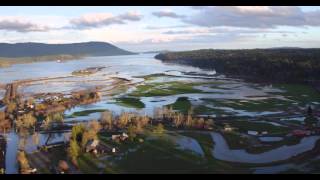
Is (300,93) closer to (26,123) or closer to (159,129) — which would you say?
(159,129)

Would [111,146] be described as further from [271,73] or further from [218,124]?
[271,73]

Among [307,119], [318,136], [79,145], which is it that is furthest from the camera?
[307,119]

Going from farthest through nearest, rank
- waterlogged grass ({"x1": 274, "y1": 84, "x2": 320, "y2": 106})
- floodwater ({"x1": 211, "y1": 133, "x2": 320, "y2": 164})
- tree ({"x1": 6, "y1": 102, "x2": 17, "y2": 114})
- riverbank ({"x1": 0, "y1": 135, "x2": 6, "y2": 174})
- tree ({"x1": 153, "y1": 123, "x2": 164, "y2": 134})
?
waterlogged grass ({"x1": 274, "y1": 84, "x2": 320, "y2": 106}) < tree ({"x1": 6, "y1": 102, "x2": 17, "y2": 114}) < tree ({"x1": 153, "y1": 123, "x2": 164, "y2": 134}) < floodwater ({"x1": 211, "y1": 133, "x2": 320, "y2": 164}) < riverbank ({"x1": 0, "y1": 135, "x2": 6, "y2": 174})

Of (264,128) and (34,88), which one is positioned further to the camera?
(34,88)

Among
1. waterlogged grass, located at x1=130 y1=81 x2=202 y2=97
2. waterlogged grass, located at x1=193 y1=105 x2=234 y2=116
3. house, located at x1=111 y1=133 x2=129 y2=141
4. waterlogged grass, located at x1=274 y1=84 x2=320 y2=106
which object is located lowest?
house, located at x1=111 y1=133 x2=129 y2=141

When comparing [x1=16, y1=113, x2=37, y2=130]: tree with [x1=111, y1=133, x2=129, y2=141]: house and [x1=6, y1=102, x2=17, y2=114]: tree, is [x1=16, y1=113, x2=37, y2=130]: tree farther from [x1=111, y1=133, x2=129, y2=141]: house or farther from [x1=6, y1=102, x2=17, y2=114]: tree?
[x1=111, y1=133, x2=129, y2=141]: house

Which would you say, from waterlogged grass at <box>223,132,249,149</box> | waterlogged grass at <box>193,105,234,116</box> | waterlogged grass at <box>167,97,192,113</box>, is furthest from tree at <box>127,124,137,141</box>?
waterlogged grass at <box>167,97,192,113</box>

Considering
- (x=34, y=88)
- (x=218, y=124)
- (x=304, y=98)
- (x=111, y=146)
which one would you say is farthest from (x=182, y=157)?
(x=34, y=88)

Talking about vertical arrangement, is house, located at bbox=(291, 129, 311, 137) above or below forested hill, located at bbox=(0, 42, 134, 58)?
below
